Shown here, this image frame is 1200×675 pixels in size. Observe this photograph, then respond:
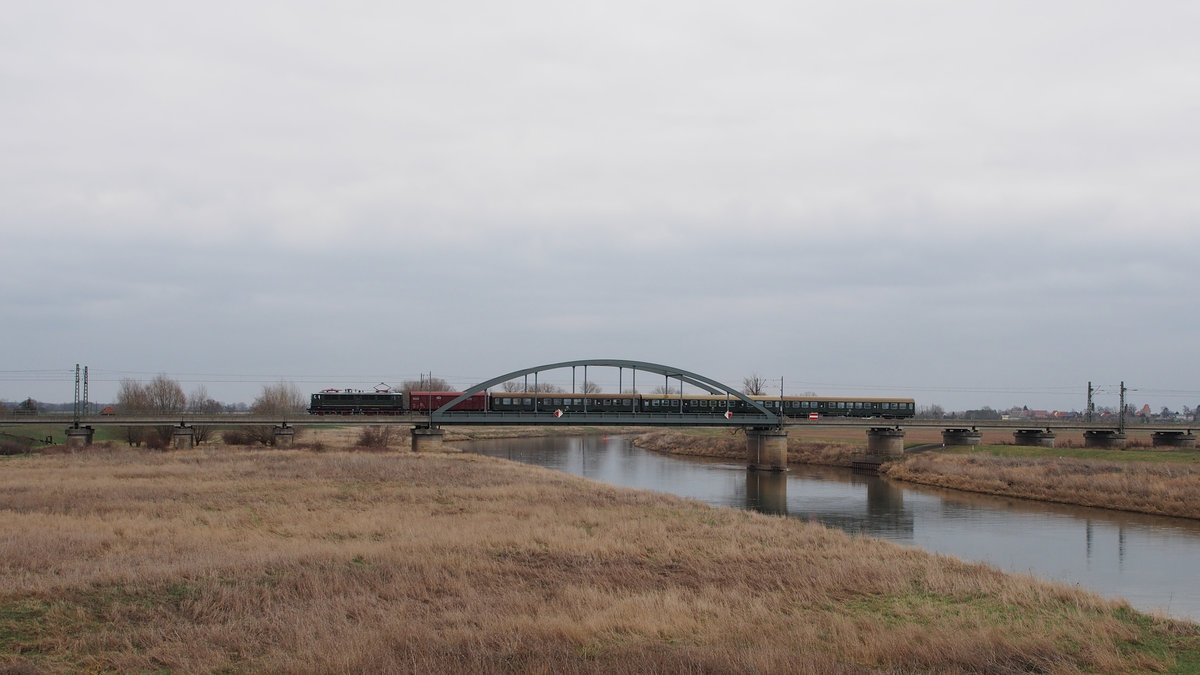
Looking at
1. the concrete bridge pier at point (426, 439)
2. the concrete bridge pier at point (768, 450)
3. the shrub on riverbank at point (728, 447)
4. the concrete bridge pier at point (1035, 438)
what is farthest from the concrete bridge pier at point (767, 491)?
the concrete bridge pier at point (426, 439)

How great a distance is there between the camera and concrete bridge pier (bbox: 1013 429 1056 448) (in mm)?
78688

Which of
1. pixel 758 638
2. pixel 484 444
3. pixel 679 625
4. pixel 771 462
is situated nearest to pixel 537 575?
pixel 679 625

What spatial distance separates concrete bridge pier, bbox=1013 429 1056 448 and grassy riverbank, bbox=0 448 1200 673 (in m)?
62.7

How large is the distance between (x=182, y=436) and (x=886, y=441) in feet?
210

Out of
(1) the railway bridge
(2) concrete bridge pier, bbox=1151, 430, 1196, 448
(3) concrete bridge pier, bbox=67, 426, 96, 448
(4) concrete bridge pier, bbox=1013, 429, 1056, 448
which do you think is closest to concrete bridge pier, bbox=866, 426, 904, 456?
(1) the railway bridge

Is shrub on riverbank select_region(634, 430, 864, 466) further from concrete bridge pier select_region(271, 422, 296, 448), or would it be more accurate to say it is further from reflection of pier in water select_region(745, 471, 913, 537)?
concrete bridge pier select_region(271, 422, 296, 448)

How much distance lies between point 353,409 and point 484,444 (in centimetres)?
3041

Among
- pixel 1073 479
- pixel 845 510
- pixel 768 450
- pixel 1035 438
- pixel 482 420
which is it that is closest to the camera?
pixel 845 510

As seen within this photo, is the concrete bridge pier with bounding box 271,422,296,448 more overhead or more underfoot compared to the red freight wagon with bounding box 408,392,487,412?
more underfoot

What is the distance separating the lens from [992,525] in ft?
128

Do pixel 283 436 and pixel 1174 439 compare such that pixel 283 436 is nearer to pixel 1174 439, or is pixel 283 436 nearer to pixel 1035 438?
pixel 1035 438

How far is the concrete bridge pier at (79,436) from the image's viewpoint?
7006 cm

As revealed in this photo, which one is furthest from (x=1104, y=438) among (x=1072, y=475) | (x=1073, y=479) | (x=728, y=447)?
(x=728, y=447)

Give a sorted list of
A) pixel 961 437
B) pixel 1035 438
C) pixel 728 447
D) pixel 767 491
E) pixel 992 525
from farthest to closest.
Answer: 1. pixel 728 447
2. pixel 961 437
3. pixel 1035 438
4. pixel 767 491
5. pixel 992 525
